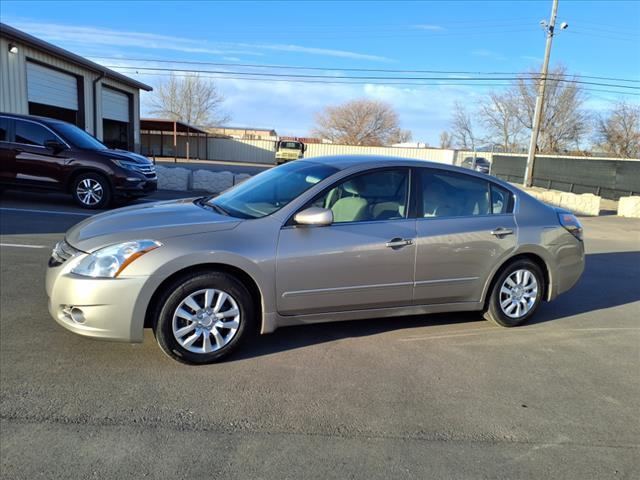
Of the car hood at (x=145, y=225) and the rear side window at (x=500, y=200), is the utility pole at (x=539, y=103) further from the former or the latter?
the car hood at (x=145, y=225)

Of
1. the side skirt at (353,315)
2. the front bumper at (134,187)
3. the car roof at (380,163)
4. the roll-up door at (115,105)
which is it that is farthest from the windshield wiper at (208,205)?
the roll-up door at (115,105)

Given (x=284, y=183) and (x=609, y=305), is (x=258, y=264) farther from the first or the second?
(x=609, y=305)

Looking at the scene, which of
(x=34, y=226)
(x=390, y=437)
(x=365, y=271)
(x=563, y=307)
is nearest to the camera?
(x=390, y=437)

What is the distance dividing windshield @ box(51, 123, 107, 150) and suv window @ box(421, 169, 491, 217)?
854 cm

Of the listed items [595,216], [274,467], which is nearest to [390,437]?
[274,467]

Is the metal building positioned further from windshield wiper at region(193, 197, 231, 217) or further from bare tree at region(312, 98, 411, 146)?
bare tree at region(312, 98, 411, 146)

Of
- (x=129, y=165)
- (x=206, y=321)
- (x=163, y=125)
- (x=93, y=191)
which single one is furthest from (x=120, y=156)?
(x=163, y=125)

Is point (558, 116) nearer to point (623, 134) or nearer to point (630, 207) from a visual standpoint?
point (623, 134)

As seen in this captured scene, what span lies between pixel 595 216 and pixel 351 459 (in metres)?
16.2

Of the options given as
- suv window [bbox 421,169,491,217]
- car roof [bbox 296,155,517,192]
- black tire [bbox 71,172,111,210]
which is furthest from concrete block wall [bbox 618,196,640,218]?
black tire [bbox 71,172,111,210]

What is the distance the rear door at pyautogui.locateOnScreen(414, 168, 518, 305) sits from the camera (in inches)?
167

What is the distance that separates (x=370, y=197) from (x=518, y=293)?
1.81m

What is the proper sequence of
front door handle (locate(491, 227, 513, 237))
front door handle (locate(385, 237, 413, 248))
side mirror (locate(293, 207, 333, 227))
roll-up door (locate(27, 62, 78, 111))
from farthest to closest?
1. roll-up door (locate(27, 62, 78, 111))
2. front door handle (locate(491, 227, 513, 237))
3. front door handle (locate(385, 237, 413, 248))
4. side mirror (locate(293, 207, 333, 227))

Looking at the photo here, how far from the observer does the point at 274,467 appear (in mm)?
2576
